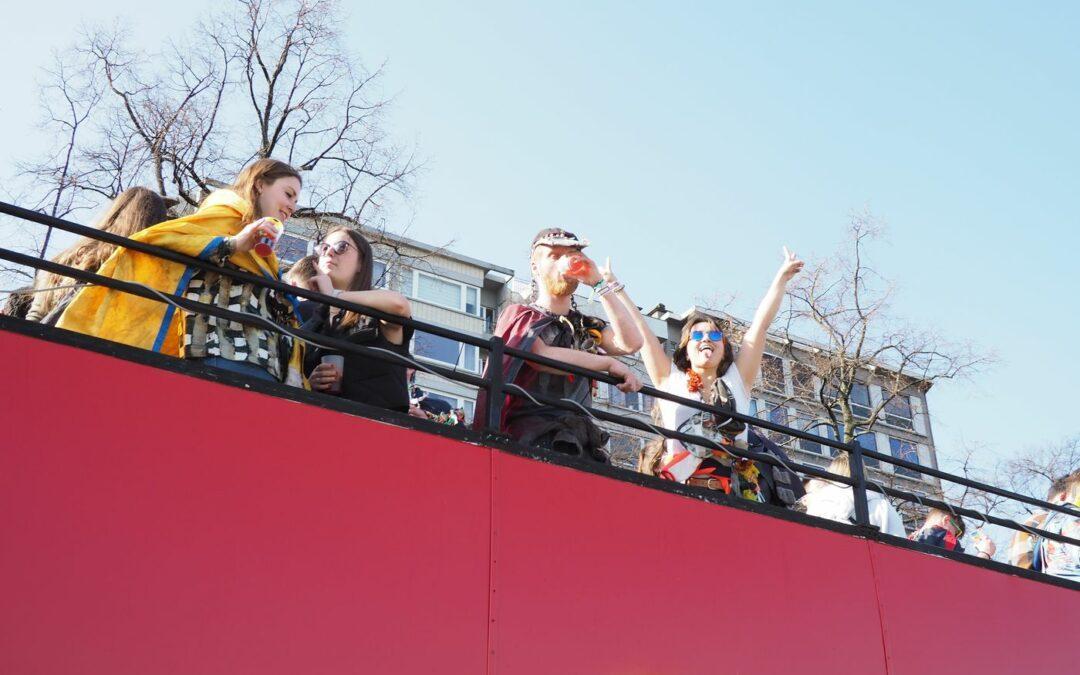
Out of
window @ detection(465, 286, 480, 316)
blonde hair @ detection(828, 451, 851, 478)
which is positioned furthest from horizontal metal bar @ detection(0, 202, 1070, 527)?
window @ detection(465, 286, 480, 316)

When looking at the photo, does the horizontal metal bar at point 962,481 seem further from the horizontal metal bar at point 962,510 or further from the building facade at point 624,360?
the building facade at point 624,360

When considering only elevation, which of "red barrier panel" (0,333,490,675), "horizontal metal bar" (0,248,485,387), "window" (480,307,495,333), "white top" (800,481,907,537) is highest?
"window" (480,307,495,333)

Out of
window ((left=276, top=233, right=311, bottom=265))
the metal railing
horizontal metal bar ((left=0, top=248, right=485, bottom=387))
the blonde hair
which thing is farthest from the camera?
window ((left=276, top=233, right=311, bottom=265))

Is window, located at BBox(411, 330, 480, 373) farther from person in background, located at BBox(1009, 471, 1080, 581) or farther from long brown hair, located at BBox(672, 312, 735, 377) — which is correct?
long brown hair, located at BBox(672, 312, 735, 377)

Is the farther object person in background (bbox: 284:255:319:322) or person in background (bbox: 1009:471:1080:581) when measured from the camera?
person in background (bbox: 1009:471:1080:581)

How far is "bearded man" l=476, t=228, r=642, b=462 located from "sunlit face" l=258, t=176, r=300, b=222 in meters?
1.16

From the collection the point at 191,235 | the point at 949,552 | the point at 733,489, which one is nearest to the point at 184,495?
the point at 191,235

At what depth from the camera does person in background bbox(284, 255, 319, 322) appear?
4867 mm

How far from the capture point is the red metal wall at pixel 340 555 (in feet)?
11.3

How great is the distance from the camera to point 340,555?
3955mm

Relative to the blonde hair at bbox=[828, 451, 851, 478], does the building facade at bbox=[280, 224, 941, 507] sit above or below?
above

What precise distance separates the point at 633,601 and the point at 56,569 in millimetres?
2439

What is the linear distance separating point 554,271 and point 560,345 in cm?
38

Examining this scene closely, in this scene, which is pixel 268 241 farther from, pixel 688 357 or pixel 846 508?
pixel 846 508
